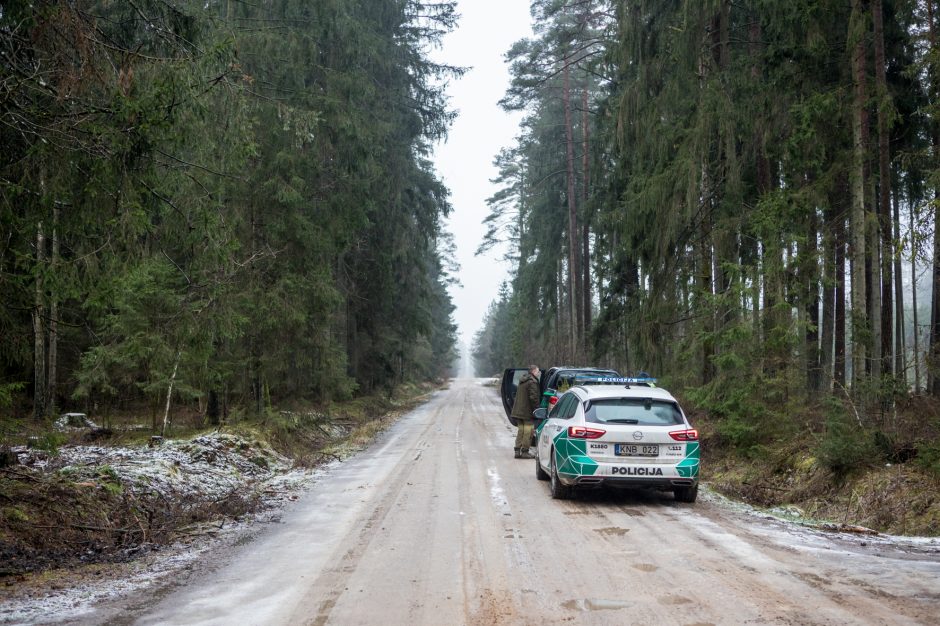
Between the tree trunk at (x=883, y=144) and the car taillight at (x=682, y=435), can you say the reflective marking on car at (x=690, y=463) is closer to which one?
the car taillight at (x=682, y=435)

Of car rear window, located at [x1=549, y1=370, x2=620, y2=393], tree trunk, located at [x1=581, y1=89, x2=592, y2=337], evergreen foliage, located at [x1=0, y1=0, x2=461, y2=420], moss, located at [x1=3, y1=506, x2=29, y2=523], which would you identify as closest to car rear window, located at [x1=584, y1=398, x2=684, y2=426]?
evergreen foliage, located at [x1=0, y1=0, x2=461, y2=420]

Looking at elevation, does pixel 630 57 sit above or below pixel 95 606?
above

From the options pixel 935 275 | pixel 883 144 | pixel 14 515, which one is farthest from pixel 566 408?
pixel 935 275

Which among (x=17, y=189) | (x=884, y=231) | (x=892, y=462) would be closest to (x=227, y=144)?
(x=17, y=189)

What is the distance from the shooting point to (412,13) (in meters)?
29.6

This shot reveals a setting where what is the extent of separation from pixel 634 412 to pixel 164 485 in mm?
6700

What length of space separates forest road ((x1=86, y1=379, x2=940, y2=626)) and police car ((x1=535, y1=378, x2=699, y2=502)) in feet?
1.16

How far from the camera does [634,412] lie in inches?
410

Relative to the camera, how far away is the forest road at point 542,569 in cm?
530

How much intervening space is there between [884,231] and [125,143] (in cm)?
1442

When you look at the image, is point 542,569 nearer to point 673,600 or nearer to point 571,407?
point 673,600

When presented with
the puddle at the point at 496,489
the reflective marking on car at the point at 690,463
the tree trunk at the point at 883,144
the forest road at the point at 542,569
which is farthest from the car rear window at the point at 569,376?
the reflective marking on car at the point at 690,463

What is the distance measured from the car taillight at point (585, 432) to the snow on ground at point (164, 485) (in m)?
4.19

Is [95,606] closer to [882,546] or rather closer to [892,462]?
[882,546]
